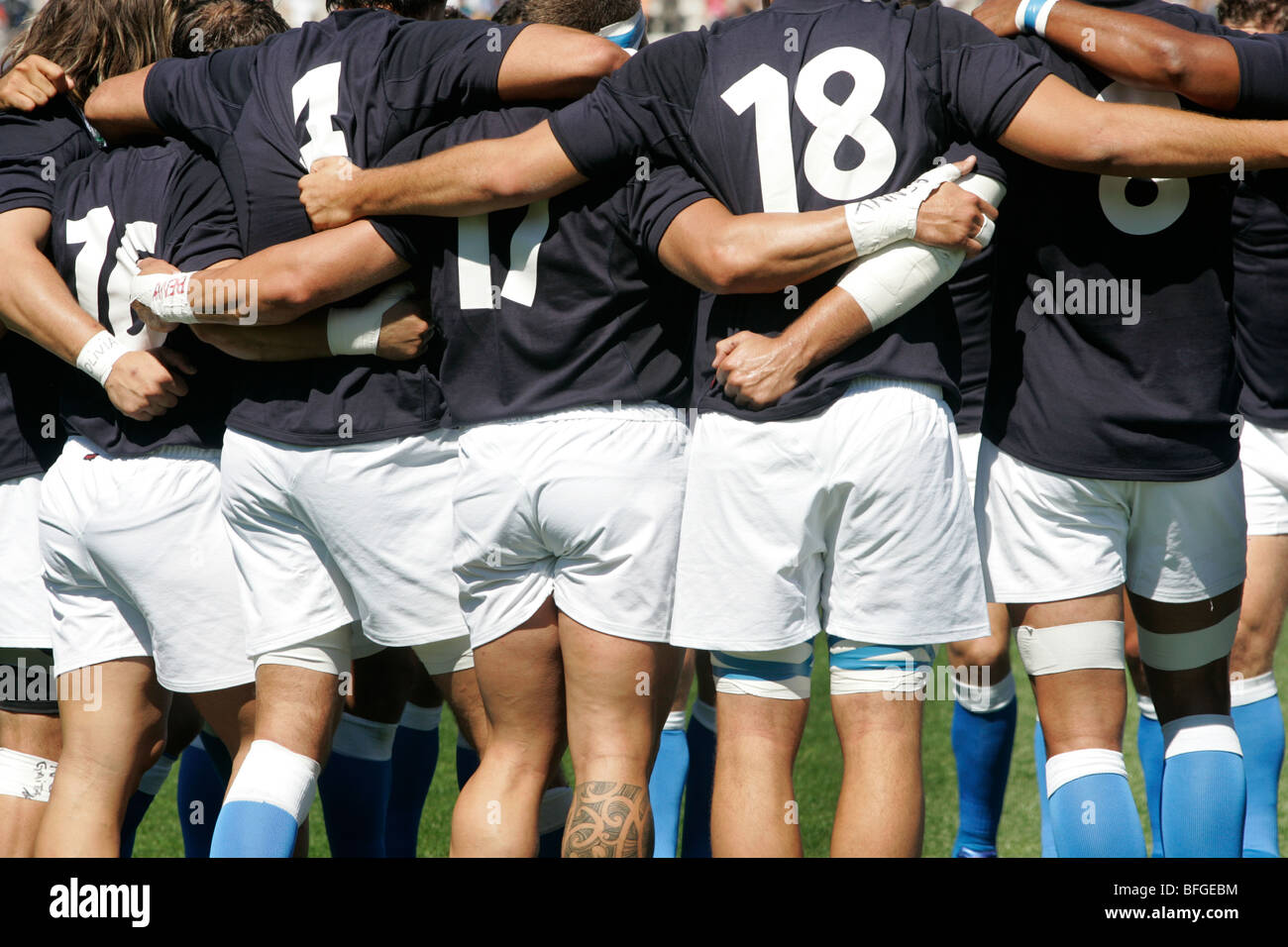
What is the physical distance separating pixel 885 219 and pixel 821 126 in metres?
0.22

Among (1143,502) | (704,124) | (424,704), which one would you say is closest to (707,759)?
(424,704)

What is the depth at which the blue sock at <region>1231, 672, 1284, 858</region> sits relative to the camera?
346cm

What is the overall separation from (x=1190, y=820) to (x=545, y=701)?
1.42m

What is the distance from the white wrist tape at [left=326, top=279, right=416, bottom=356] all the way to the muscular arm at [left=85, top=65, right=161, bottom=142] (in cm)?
70

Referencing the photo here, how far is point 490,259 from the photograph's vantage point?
2688mm

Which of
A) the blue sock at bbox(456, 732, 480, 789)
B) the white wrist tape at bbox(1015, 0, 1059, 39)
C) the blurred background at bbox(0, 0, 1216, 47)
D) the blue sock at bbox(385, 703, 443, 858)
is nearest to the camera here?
the white wrist tape at bbox(1015, 0, 1059, 39)

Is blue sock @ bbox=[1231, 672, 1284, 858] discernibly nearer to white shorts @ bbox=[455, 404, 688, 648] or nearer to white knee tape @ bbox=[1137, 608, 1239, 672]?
white knee tape @ bbox=[1137, 608, 1239, 672]

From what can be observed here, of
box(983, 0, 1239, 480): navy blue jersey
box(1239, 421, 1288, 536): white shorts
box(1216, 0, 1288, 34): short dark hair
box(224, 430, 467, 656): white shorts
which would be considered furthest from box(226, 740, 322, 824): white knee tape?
box(1216, 0, 1288, 34): short dark hair

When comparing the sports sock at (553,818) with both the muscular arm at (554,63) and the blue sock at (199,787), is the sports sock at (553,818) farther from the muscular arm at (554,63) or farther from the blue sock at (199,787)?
the muscular arm at (554,63)

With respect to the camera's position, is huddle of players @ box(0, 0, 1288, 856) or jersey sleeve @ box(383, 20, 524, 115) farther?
jersey sleeve @ box(383, 20, 524, 115)

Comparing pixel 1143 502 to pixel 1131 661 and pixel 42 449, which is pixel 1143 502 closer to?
pixel 1131 661

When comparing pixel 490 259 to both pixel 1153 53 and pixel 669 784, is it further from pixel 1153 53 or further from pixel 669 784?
pixel 669 784

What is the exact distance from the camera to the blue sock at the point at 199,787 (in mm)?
3613

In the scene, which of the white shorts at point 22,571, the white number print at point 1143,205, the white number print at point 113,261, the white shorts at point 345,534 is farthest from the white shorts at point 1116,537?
the white shorts at point 22,571
